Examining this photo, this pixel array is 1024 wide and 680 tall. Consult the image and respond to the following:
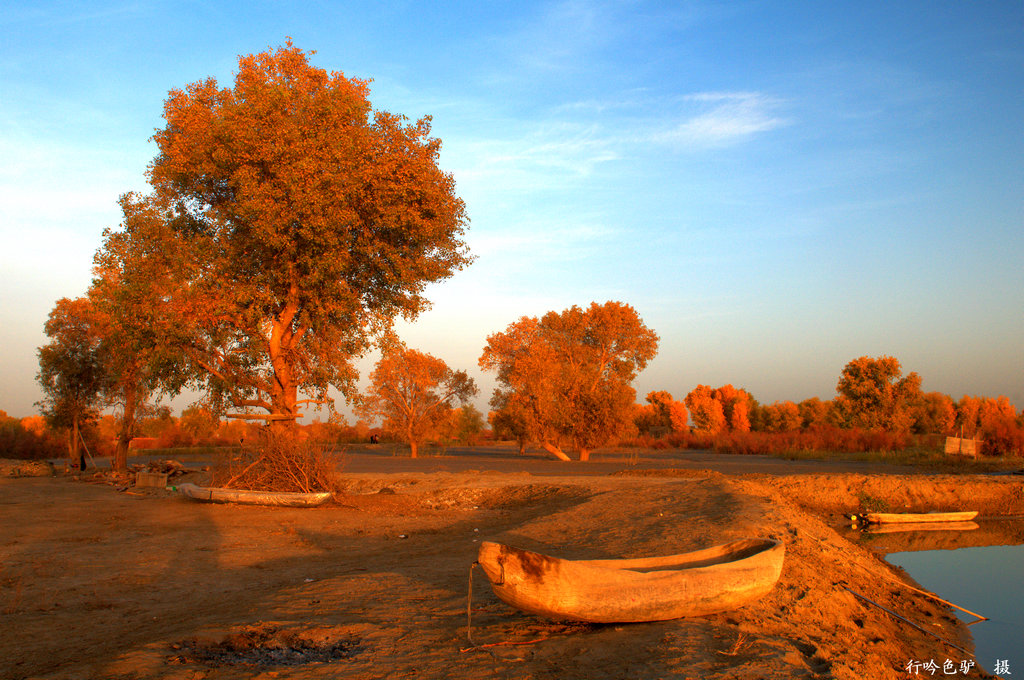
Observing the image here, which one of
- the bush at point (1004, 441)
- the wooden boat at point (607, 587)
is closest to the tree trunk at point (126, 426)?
the wooden boat at point (607, 587)

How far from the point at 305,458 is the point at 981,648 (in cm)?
1300

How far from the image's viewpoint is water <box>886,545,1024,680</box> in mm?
7371

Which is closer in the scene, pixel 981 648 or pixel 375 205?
pixel 981 648

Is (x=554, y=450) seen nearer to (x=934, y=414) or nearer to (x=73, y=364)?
(x=73, y=364)

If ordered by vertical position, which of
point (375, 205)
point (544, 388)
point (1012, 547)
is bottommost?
point (1012, 547)

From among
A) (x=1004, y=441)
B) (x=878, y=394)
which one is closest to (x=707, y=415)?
(x=878, y=394)

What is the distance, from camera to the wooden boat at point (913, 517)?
15023 mm

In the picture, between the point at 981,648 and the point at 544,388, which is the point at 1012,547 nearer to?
the point at 981,648

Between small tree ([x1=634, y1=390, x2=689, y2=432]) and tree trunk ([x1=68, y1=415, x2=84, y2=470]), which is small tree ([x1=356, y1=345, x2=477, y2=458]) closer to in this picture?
tree trunk ([x1=68, y1=415, x2=84, y2=470])

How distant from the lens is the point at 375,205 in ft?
52.1

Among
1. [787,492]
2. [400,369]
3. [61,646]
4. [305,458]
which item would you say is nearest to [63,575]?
[61,646]

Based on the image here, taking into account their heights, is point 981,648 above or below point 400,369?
below

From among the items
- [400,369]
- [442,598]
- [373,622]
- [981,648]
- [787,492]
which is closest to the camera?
[373,622]

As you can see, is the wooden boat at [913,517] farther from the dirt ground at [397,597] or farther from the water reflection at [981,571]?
the dirt ground at [397,597]
